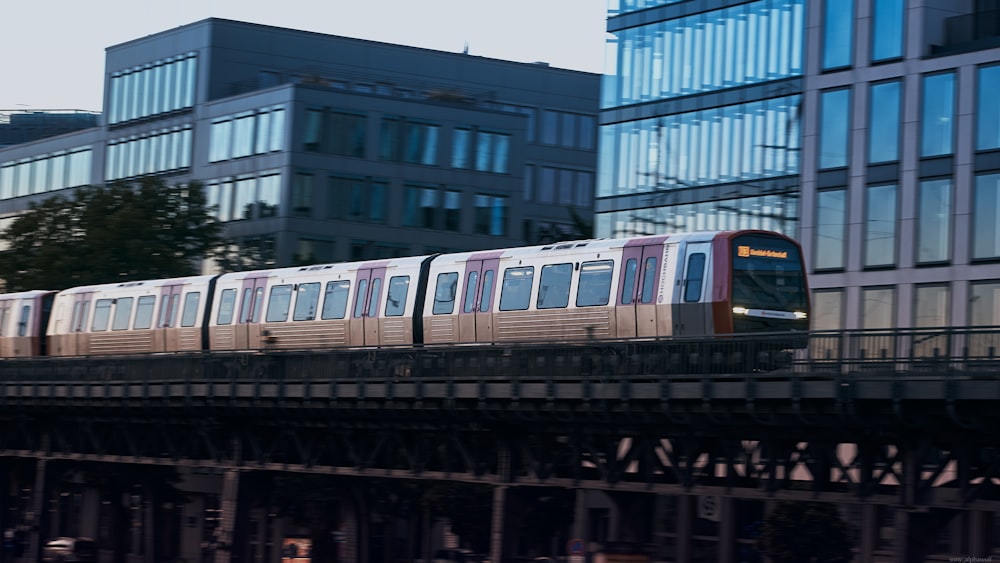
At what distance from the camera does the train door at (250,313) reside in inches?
1857

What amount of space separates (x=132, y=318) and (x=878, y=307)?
2374 centimetres

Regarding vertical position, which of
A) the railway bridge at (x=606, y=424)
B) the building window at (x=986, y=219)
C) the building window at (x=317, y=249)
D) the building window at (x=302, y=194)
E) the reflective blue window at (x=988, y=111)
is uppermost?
the building window at (x=302, y=194)

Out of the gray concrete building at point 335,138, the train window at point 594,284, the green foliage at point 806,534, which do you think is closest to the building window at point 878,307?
the green foliage at point 806,534

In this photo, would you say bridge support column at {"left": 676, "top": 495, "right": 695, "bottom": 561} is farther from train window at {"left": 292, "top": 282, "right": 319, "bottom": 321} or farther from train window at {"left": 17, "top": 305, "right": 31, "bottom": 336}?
train window at {"left": 17, "top": 305, "right": 31, "bottom": 336}

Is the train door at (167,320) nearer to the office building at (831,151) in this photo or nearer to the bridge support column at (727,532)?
the office building at (831,151)

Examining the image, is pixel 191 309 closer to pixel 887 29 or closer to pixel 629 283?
pixel 629 283

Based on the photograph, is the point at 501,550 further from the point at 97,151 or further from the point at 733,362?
the point at 97,151

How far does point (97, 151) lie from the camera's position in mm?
91000

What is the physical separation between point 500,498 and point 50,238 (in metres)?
46.1

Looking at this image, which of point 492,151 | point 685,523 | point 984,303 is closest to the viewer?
point 984,303

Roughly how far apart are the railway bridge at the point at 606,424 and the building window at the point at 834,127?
943 centimetres

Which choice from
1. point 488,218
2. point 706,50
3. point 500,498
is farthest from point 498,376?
point 488,218

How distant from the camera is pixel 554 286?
37.1 meters

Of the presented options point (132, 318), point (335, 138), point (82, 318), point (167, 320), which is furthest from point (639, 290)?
point (335, 138)
